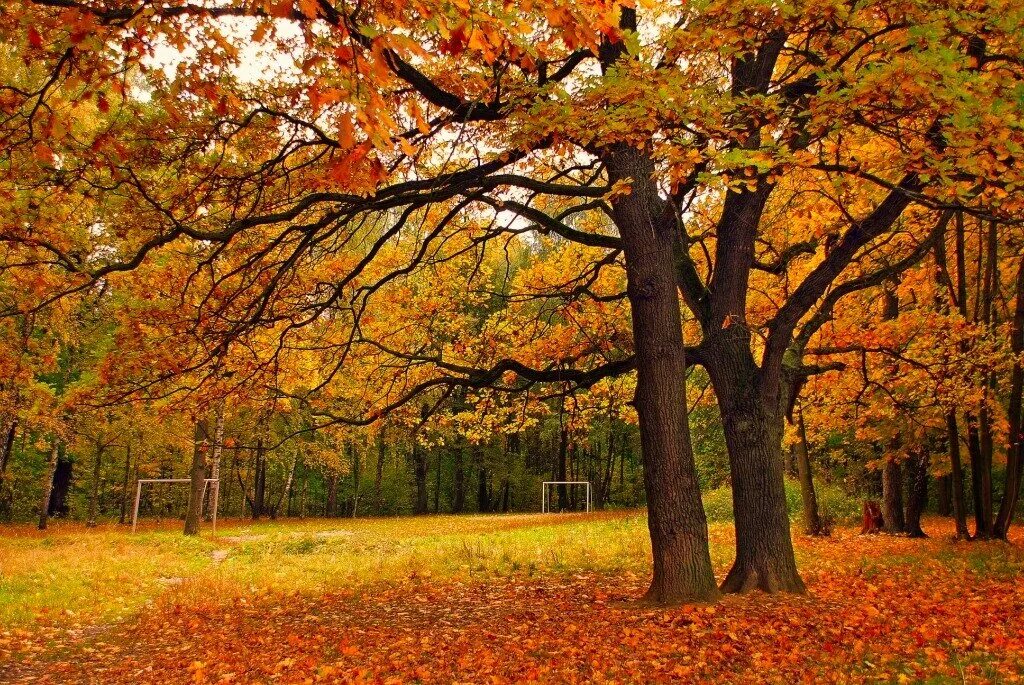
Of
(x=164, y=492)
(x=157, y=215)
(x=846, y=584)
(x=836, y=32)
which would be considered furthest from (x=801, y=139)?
(x=164, y=492)

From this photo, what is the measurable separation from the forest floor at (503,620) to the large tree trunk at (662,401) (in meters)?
0.48

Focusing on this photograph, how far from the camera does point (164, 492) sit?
41781 millimetres

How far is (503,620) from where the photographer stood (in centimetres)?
795

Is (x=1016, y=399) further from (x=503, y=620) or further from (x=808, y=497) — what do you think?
(x=503, y=620)

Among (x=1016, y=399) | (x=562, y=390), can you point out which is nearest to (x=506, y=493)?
(x=1016, y=399)

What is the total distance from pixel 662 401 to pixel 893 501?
496 inches

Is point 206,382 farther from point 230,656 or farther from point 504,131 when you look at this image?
point 504,131

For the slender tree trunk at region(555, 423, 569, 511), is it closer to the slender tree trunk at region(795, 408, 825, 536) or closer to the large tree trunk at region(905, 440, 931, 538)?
the slender tree trunk at region(795, 408, 825, 536)

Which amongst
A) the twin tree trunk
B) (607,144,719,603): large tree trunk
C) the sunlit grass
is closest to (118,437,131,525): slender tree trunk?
the sunlit grass

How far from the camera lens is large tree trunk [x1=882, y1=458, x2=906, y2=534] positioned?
17.2 m

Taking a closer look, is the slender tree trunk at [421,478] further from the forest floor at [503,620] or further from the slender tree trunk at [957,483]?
the slender tree trunk at [957,483]

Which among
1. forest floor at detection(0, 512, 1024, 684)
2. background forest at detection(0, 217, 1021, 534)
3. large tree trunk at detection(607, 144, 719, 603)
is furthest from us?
background forest at detection(0, 217, 1021, 534)

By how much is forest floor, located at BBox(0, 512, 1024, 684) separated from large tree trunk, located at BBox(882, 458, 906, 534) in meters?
2.68

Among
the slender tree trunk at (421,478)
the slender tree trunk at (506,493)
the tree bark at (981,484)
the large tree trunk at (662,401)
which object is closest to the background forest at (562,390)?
the tree bark at (981,484)
